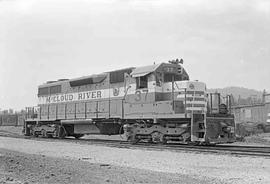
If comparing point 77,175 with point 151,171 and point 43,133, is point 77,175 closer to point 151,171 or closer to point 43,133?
point 151,171

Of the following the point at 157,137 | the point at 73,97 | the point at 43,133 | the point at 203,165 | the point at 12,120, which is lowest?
the point at 203,165

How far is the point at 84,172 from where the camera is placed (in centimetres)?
868

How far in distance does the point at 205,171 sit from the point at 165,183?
2.20 metres

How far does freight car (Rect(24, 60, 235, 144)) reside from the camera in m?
15.8

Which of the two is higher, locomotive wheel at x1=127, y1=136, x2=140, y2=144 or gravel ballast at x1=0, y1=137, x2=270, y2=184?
locomotive wheel at x1=127, y1=136, x2=140, y2=144

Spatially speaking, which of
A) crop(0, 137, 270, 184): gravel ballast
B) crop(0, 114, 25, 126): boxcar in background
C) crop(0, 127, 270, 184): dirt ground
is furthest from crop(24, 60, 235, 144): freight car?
crop(0, 114, 25, 126): boxcar in background

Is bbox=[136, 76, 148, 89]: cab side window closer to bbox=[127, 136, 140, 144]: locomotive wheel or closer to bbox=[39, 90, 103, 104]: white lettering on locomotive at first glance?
bbox=[127, 136, 140, 144]: locomotive wheel

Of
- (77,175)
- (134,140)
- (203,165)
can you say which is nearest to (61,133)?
(134,140)

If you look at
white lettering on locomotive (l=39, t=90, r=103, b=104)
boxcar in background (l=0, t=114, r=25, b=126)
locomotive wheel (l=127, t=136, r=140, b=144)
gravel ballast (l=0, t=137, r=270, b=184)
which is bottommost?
gravel ballast (l=0, t=137, r=270, b=184)

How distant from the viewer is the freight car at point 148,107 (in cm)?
1577

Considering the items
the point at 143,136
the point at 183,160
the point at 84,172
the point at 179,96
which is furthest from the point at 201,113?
the point at 84,172

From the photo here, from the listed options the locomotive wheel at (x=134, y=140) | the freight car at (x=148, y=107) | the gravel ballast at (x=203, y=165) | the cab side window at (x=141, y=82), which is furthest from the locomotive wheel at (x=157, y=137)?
the gravel ballast at (x=203, y=165)

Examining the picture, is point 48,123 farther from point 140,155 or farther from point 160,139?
point 140,155

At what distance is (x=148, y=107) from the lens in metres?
17.2
